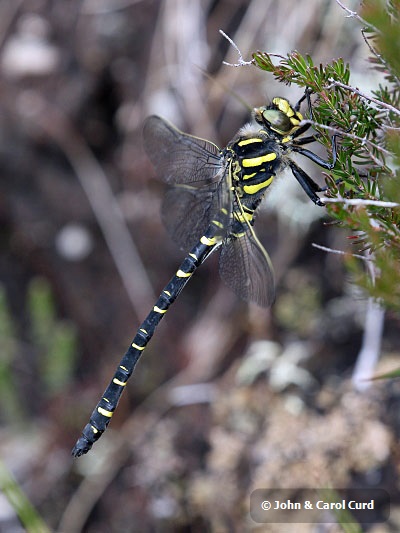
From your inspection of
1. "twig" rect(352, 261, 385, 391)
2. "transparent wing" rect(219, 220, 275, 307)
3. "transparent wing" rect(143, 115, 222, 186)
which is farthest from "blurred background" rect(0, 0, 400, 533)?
"transparent wing" rect(219, 220, 275, 307)

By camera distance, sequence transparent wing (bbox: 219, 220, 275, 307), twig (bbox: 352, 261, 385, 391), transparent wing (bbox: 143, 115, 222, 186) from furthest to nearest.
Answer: twig (bbox: 352, 261, 385, 391) < transparent wing (bbox: 143, 115, 222, 186) < transparent wing (bbox: 219, 220, 275, 307)

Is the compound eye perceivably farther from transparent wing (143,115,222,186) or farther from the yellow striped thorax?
transparent wing (143,115,222,186)

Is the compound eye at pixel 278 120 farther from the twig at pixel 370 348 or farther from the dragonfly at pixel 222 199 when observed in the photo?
the twig at pixel 370 348

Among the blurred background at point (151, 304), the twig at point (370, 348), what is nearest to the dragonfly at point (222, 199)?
the blurred background at point (151, 304)

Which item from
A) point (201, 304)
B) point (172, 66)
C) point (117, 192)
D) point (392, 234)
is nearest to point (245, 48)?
point (172, 66)

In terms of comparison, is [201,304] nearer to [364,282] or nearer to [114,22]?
[114,22]
